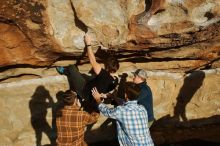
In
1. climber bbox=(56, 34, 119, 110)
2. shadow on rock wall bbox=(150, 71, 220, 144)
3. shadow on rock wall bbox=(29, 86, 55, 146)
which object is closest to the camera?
climber bbox=(56, 34, 119, 110)

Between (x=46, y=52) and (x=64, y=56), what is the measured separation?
12.5 inches

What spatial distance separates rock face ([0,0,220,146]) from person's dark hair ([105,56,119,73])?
0.46ft

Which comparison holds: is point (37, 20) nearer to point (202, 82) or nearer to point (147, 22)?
point (147, 22)

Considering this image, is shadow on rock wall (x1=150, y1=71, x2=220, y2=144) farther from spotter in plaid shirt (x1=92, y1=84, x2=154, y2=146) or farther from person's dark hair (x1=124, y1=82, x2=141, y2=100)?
person's dark hair (x1=124, y1=82, x2=141, y2=100)

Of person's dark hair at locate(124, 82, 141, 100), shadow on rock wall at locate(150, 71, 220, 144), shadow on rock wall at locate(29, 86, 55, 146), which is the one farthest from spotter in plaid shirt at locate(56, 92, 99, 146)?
shadow on rock wall at locate(150, 71, 220, 144)

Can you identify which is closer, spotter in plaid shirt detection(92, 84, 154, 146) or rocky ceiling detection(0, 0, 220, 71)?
spotter in plaid shirt detection(92, 84, 154, 146)

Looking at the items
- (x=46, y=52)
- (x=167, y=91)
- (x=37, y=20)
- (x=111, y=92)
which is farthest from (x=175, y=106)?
(x=37, y=20)

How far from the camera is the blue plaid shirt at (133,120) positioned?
4.55m

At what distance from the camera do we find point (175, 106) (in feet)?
24.3

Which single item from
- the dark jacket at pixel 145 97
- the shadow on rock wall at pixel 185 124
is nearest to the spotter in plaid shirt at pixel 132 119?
the dark jacket at pixel 145 97

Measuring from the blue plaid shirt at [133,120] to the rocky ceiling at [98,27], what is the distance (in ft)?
4.33

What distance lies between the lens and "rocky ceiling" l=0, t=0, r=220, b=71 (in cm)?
526

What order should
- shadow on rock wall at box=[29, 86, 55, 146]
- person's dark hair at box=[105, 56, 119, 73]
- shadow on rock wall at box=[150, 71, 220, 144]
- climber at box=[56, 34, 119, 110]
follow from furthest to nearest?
shadow on rock wall at box=[150, 71, 220, 144] → shadow on rock wall at box=[29, 86, 55, 146] → person's dark hair at box=[105, 56, 119, 73] → climber at box=[56, 34, 119, 110]

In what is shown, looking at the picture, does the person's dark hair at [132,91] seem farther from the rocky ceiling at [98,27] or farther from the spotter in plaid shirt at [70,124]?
the rocky ceiling at [98,27]
